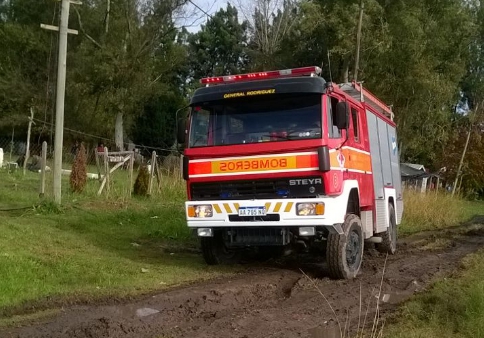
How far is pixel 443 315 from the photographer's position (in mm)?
6812

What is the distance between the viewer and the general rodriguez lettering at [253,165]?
9.07 metres

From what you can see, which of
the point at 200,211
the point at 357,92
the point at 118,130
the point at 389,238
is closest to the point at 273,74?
the point at 200,211

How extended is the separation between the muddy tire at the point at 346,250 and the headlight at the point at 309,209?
74 centimetres

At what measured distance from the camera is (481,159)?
47.6 metres

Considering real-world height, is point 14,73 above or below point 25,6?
below

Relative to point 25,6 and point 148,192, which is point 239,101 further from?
point 25,6

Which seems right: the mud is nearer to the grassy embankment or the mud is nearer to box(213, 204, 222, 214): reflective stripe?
the grassy embankment

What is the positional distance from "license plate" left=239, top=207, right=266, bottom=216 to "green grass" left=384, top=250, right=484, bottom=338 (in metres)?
2.50

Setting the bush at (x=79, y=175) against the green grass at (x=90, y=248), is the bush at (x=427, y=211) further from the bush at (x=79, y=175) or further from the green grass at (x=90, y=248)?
the bush at (x=79, y=175)

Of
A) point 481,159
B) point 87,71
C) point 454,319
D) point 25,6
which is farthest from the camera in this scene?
point 481,159

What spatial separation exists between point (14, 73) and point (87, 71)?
5.39 m

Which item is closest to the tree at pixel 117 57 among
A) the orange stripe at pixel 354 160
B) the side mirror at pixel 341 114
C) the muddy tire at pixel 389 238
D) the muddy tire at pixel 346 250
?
the muddy tire at pixel 389 238

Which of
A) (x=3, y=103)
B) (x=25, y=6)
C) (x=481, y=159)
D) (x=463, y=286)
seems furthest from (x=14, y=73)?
(x=463, y=286)

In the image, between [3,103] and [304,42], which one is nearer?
[304,42]
